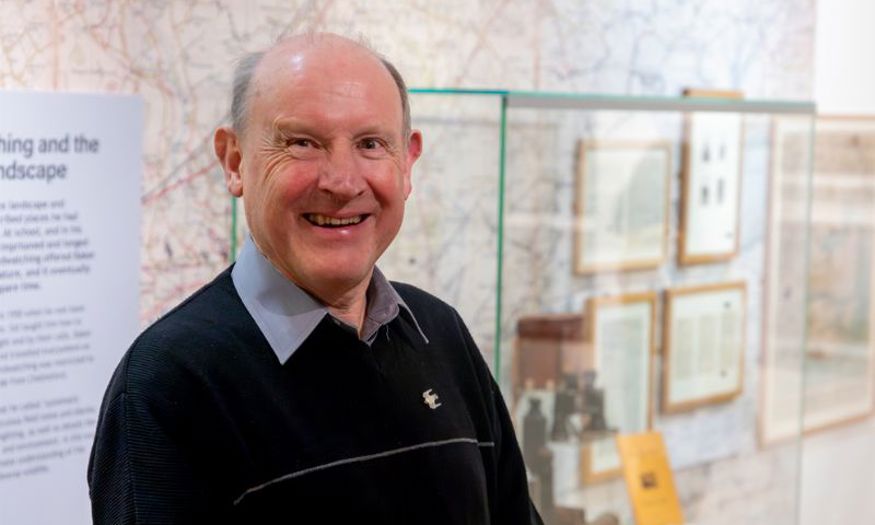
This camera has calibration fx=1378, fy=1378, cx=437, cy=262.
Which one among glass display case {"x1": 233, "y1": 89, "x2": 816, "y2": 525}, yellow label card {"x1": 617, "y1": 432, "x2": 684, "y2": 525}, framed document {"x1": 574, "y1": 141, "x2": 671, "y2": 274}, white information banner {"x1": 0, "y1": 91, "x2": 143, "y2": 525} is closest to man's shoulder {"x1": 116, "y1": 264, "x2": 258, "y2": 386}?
white information banner {"x1": 0, "y1": 91, "x2": 143, "y2": 525}

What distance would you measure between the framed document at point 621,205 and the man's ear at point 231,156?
1.54 meters

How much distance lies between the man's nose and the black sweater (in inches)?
8.2

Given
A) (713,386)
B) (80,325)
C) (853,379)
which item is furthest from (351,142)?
(853,379)

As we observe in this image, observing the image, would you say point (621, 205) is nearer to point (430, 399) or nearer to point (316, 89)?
point (430, 399)

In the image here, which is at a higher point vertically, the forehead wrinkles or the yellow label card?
the forehead wrinkles

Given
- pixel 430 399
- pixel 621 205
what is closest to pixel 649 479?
pixel 621 205

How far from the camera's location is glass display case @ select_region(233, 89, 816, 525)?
11.3 feet

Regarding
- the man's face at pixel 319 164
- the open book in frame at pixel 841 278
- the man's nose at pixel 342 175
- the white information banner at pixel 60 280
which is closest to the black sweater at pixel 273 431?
the man's face at pixel 319 164

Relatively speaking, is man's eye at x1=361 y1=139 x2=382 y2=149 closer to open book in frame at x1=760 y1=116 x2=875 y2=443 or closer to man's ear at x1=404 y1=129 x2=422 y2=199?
man's ear at x1=404 y1=129 x2=422 y2=199

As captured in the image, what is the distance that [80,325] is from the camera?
3.30 m

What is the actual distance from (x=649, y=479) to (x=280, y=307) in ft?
6.84

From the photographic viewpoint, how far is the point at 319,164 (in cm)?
212

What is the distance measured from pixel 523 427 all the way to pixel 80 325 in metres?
1.14

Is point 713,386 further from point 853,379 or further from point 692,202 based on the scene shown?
point 853,379
